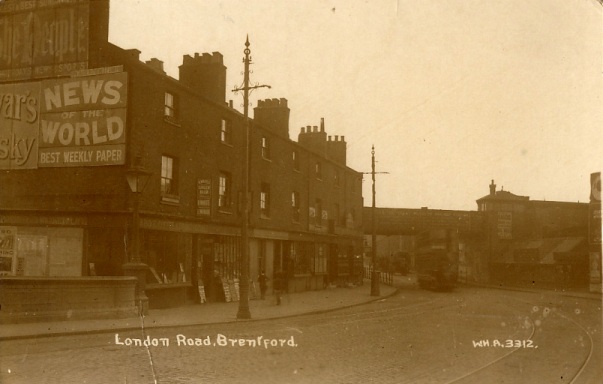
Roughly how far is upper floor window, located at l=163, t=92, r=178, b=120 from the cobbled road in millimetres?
8389

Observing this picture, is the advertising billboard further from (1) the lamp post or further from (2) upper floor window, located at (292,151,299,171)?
(2) upper floor window, located at (292,151,299,171)

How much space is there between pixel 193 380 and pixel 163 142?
13677 mm

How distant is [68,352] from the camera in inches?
414

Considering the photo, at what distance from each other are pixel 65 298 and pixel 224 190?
1087cm

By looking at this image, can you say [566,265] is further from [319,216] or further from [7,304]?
[7,304]

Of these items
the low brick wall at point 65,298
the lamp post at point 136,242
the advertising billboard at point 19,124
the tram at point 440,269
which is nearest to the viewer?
the low brick wall at point 65,298

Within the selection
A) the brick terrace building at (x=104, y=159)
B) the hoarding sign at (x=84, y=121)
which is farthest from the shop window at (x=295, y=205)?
the hoarding sign at (x=84, y=121)

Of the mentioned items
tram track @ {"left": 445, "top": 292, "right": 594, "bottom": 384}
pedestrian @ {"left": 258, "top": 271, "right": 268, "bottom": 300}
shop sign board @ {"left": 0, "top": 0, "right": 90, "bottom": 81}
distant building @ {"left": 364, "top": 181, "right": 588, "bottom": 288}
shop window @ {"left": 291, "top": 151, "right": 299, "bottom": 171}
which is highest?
shop sign board @ {"left": 0, "top": 0, "right": 90, "bottom": 81}

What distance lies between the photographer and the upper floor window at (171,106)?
21.5 meters

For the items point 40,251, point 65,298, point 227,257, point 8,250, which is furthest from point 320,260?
point 65,298

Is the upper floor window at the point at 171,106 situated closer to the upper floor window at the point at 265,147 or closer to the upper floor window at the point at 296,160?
the upper floor window at the point at 265,147

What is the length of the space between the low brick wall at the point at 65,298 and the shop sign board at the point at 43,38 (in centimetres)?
748

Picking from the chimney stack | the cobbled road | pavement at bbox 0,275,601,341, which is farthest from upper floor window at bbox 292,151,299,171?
the cobbled road

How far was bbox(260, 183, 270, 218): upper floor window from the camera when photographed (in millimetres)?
29156
